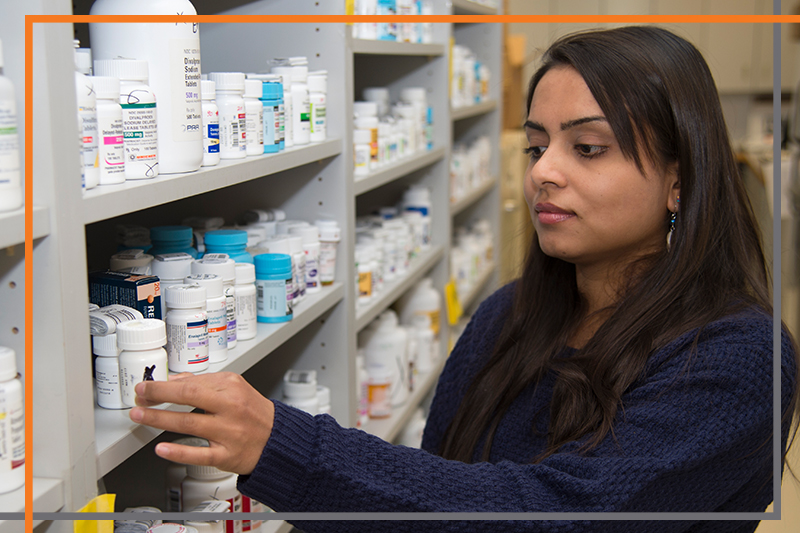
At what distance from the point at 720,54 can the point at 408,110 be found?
18.9ft

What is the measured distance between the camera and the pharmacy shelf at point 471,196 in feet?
9.78

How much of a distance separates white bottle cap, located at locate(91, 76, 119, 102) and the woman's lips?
68 cm

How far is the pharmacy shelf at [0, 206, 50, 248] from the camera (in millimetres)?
723

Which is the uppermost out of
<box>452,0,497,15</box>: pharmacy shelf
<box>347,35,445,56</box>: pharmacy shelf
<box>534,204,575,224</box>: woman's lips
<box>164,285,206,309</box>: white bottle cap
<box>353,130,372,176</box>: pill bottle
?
<box>452,0,497,15</box>: pharmacy shelf

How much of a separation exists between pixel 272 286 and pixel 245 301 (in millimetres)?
111

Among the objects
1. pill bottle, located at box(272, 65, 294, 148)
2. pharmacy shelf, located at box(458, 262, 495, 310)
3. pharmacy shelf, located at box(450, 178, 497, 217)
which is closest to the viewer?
pill bottle, located at box(272, 65, 294, 148)

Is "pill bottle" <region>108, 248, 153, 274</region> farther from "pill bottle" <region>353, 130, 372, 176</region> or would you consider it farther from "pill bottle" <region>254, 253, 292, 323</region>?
"pill bottle" <region>353, 130, 372, 176</region>

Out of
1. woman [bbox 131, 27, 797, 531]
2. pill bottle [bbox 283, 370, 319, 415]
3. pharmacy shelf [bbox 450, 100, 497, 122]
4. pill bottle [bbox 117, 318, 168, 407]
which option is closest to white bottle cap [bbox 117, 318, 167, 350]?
pill bottle [bbox 117, 318, 168, 407]

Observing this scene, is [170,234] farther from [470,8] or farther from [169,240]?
[470,8]

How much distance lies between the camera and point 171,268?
3.92 ft

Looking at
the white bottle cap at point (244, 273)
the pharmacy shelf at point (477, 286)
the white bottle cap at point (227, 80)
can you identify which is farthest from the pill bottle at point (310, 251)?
the pharmacy shelf at point (477, 286)

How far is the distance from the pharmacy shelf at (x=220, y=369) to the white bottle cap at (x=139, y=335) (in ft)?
0.30

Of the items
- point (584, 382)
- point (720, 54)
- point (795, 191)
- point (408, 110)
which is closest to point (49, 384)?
point (584, 382)

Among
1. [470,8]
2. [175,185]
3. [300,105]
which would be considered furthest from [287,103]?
[470,8]
